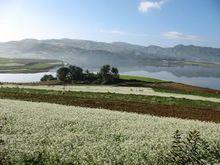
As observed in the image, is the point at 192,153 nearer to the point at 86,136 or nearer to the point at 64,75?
the point at 86,136

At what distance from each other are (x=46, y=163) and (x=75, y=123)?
7.79 meters

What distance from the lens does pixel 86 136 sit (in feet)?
68.1

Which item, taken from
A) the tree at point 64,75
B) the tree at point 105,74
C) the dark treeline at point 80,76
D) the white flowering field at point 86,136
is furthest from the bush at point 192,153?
the tree at point 64,75

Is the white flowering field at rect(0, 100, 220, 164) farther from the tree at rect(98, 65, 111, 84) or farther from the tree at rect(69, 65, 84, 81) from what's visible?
the tree at rect(69, 65, 84, 81)

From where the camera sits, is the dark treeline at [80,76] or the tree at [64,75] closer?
the dark treeline at [80,76]

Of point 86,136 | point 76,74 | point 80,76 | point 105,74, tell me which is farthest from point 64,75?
point 86,136

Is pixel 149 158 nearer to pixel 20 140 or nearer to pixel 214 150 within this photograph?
pixel 214 150

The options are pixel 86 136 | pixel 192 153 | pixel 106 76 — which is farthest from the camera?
pixel 106 76

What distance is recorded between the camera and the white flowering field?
1763 centimetres

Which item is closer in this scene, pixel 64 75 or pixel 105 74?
pixel 64 75

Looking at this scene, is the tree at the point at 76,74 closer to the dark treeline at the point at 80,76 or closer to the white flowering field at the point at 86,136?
the dark treeline at the point at 80,76

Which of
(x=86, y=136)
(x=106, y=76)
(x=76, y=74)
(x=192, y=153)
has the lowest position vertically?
(x=192, y=153)

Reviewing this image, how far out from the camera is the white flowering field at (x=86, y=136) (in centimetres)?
1763

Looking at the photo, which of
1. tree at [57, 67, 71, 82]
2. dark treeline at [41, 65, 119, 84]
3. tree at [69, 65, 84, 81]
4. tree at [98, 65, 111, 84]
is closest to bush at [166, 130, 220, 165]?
tree at [98, 65, 111, 84]
